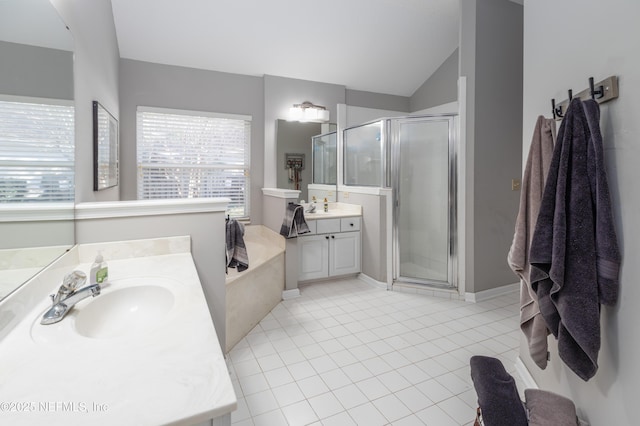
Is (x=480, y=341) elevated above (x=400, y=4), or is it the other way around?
(x=400, y=4)

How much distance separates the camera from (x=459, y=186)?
3.19 meters

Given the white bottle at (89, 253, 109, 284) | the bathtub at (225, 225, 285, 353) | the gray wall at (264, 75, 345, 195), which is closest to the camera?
the white bottle at (89, 253, 109, 284)

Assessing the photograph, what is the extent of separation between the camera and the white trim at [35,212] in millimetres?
903

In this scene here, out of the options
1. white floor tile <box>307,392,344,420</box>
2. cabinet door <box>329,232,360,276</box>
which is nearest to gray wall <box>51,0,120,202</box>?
white floor tile <box>307,392,344,420</box>

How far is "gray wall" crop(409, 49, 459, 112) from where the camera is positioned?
4.01 meters

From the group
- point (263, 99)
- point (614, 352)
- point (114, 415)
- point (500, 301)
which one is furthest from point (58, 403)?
point (263, 99)

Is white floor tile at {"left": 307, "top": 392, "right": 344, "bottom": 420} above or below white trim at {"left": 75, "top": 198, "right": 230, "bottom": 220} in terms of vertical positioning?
below

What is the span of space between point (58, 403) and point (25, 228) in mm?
666

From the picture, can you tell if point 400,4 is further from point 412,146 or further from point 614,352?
point 614,352

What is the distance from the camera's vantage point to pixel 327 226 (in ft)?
11.8

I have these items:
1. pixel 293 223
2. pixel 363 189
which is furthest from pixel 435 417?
pixel 363 189

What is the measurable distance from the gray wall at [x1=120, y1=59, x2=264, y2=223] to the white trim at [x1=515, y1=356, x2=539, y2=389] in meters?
2.96

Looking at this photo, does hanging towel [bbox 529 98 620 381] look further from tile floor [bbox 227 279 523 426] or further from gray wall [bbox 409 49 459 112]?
gray wall [bbox 409 49 459 112]

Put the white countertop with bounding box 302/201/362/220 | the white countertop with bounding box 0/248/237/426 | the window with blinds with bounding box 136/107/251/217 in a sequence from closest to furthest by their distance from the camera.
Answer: the white countertop with bounding box 0/248/237/426
the window with blinds with bounding box 136/107/251/217
the white countertop with bounding box 302/201/362/220
